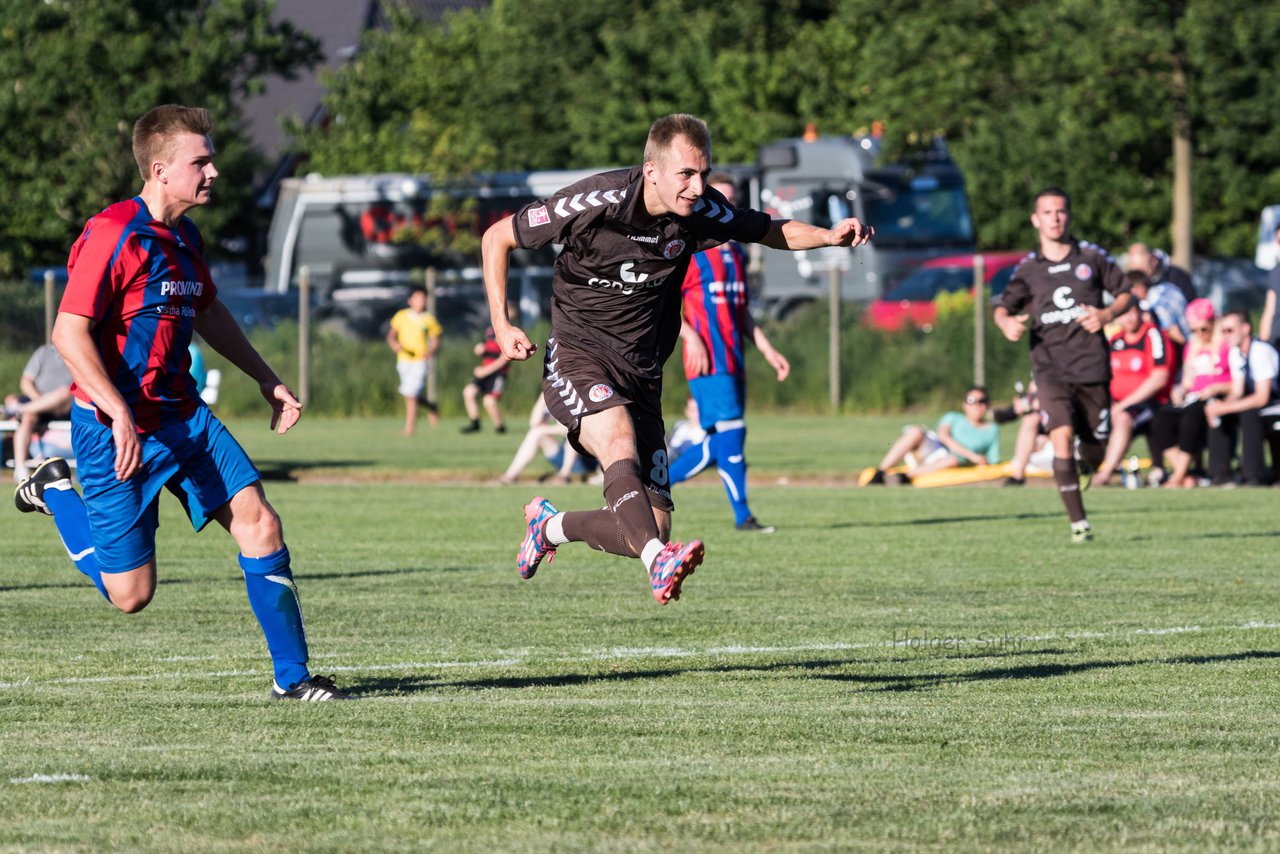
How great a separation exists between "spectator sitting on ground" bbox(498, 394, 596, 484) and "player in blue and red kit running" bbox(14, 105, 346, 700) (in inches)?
481

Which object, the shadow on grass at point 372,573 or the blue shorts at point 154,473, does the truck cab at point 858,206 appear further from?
the blue shorts at point 154,473

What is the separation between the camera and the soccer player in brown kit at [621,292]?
25.8ft

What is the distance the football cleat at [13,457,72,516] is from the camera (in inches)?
317

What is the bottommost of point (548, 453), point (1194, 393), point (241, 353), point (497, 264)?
point (548, 453)

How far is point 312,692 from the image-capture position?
288 inches

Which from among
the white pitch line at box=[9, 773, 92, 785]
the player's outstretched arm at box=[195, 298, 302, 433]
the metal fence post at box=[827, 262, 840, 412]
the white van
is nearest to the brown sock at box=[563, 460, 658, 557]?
the player's outstretched arm at box=[195, 298, 302, 433]

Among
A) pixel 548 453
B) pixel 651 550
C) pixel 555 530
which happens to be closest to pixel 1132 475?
pixel 548 453

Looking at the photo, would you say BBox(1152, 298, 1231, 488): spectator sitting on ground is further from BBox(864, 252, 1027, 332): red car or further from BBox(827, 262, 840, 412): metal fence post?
BBox(864, 252, 1027, 332): red car

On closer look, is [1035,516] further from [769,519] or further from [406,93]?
[406,93]

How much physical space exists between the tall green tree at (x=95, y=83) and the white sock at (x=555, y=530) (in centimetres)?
3494

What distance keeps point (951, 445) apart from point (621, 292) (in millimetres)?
13584

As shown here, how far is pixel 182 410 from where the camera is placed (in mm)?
7312

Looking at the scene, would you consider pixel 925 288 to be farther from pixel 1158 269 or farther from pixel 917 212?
pixel 1158 269

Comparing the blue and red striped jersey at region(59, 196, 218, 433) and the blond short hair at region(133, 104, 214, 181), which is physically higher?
the blond short hair at region(133, 104, 214, 181)
